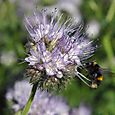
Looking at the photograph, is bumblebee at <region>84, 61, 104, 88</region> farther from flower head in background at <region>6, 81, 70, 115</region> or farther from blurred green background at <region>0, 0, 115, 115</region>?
blurred green background at <region>0, 0, 115, 115</region>

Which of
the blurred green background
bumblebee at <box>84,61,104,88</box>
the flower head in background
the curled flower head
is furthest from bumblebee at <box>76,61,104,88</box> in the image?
the blurred green background

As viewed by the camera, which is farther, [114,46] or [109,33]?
[114,46]

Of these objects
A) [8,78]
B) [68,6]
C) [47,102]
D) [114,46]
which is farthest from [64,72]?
[68,6]

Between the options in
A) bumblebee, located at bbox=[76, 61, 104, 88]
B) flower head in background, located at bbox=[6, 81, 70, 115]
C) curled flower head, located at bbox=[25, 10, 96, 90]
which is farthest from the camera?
flower head in background, located at bbox=[6, 81, 70, 115]

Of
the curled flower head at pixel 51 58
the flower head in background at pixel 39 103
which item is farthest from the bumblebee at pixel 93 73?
the flower head in background at pixel 39 103

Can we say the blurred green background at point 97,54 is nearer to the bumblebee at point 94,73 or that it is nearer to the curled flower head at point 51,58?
the bumblebee at point 94,73

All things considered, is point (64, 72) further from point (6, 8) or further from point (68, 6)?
point (68, 6)

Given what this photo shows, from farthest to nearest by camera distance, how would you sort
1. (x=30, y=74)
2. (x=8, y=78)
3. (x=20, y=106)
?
1. (x=8, y=78)
2. (x=20, y=106)
3. (x=30, y=74)
